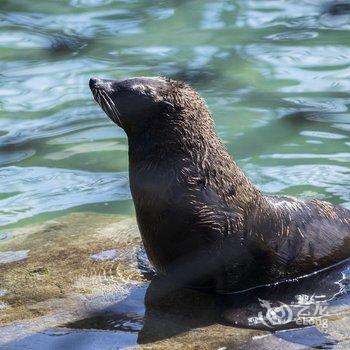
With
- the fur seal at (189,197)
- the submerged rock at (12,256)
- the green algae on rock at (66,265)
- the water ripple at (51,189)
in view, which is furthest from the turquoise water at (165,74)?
the fur seal at (189,197)

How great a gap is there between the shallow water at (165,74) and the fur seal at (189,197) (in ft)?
4.82

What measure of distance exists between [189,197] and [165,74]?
14.8 ft

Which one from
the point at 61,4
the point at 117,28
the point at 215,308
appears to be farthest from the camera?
the point at 61,4

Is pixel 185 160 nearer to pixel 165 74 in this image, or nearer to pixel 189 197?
pixel 189 197

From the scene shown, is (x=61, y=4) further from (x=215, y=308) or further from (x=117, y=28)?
(x=215, y=308)

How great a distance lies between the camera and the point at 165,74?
9820 millimetres

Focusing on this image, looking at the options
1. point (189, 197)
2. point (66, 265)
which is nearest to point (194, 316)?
point (189, 197)

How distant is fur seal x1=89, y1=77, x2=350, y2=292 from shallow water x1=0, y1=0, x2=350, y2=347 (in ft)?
4.82

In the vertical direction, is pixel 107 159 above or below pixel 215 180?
below

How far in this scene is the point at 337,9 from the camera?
11562mm

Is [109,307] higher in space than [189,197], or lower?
lower

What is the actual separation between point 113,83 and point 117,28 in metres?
5.68

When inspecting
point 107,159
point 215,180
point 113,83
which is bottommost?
point 107,159

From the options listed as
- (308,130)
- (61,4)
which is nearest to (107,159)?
(308,130)
